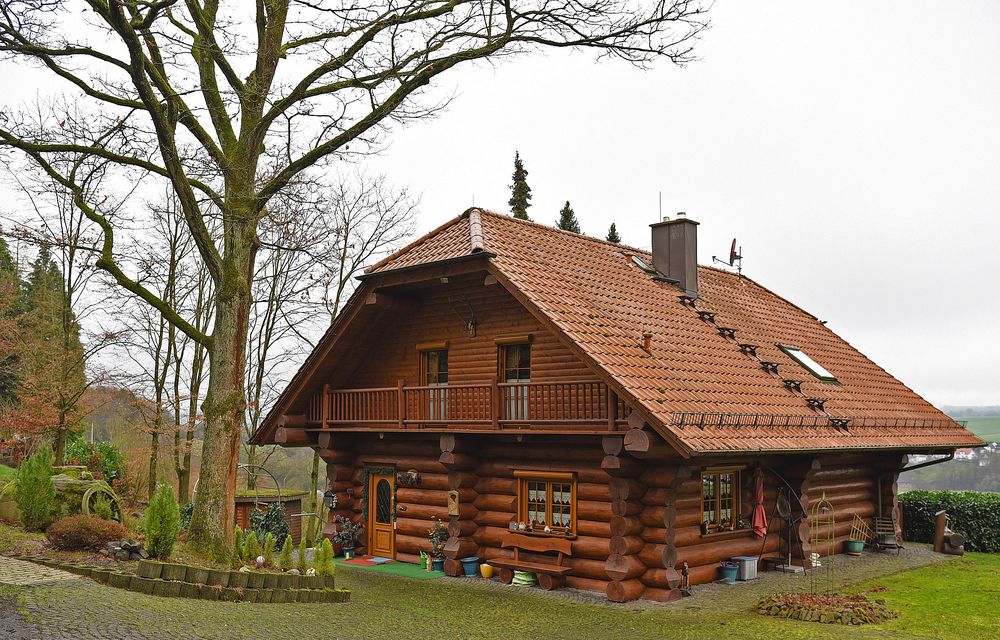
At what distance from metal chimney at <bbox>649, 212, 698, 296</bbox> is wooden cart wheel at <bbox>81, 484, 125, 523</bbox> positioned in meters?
13.7

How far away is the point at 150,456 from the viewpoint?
3023 centimetres

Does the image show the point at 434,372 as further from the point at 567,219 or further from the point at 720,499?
the point at 567,219

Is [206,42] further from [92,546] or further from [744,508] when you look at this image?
[744,508]

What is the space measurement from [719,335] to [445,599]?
8652mm

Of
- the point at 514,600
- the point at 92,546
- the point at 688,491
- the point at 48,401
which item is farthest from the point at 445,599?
the point at 48,401

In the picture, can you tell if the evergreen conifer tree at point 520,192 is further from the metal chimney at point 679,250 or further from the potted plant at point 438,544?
the potted plant at point 438,544

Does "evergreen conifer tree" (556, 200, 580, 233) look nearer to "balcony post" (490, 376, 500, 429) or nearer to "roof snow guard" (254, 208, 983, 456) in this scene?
"roof snow guard" (254, 208, 983, 456)

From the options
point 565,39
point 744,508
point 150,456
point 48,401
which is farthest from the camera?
point 150,456

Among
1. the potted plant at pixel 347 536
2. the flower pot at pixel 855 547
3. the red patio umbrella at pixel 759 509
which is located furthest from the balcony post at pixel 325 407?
the flower pot at pixel 855 547

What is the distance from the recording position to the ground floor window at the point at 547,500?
16.3 m

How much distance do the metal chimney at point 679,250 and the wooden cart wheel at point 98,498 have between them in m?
13.7

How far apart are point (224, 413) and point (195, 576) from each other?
162 inches

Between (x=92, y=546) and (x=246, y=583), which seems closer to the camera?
(x=246, y=583)

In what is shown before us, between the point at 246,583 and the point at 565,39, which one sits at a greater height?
the point at 565,39
